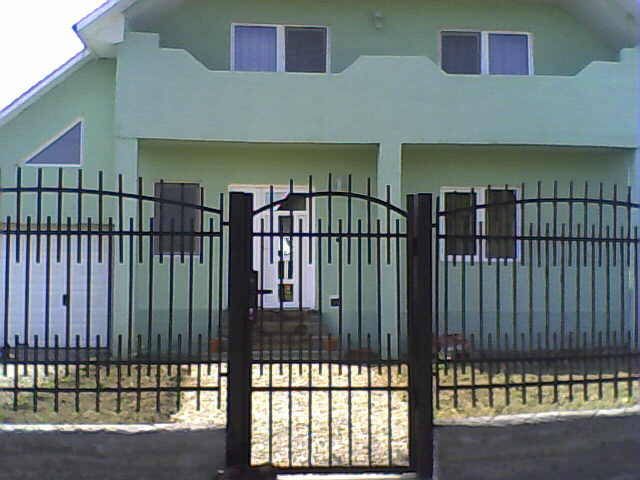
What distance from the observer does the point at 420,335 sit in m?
5.61

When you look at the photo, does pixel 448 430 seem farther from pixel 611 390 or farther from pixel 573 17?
pixel 573 17

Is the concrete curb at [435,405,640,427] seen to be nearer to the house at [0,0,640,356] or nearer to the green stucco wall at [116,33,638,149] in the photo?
the house at [0,0,640,356]

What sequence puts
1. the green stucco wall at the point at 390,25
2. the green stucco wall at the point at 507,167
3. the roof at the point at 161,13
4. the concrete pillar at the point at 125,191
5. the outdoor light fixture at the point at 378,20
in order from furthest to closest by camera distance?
the outdoor light fixture at the point at 378,20 < the green stucco wall at the point at 390,25 < the green stucco wall at the point at 507,167 < the roof at the point at 161,13 < the concrete pillar at the point at 125,191

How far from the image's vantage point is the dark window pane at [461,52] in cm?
1416

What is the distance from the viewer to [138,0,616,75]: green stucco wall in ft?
44.7

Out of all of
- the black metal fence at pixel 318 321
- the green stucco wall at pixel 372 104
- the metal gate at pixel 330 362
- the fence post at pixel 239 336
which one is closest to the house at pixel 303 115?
the green stucco wall at pixel 372 104

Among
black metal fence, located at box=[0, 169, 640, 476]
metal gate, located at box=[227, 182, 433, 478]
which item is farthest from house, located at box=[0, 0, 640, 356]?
metal gate, located at box=[227, 182, 433, 478]

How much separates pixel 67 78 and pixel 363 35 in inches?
230

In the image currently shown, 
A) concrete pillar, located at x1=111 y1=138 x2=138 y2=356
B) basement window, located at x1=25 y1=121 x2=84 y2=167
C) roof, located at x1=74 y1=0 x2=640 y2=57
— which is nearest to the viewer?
concrete pillar, located at x1=111 y1=138 x2=138 y2=356

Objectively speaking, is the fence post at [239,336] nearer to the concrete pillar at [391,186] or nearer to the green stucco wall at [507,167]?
the concrete pillar at [391,186]

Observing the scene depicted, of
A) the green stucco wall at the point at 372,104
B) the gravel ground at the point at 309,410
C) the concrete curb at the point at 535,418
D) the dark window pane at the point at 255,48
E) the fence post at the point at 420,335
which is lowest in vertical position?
the gravel ground at the point at 309,410

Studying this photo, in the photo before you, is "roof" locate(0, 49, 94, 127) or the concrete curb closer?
the concrete curb

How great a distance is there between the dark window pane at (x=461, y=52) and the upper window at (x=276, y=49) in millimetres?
2477

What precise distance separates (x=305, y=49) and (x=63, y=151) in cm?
510
